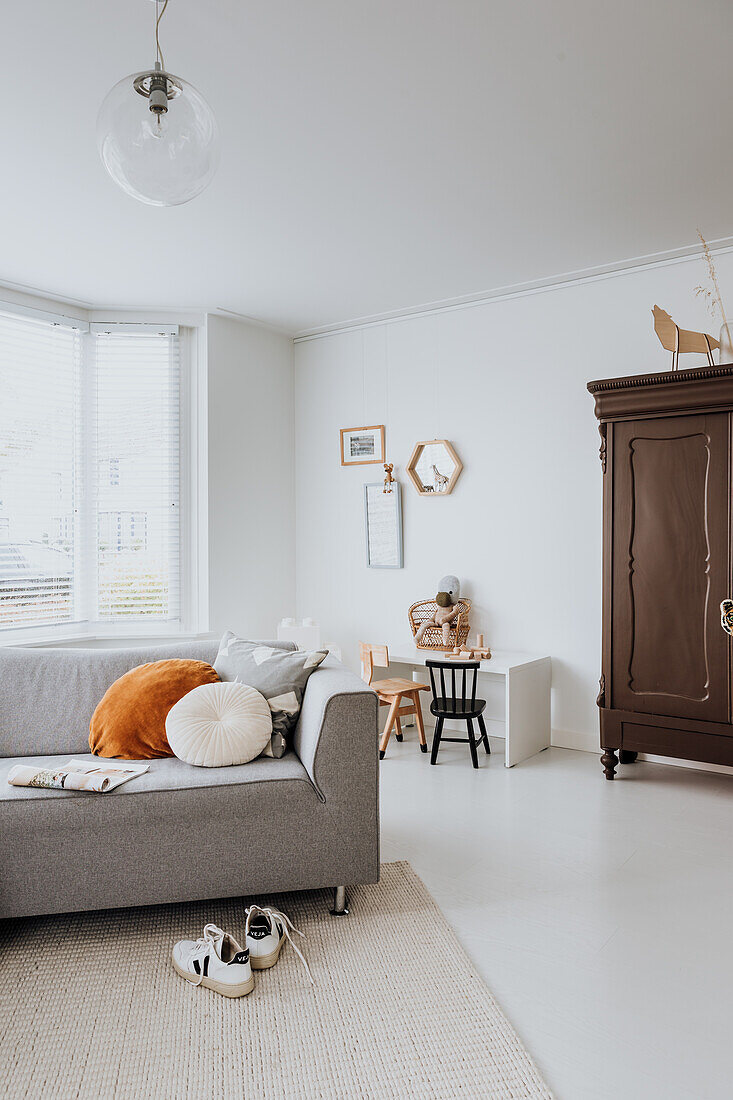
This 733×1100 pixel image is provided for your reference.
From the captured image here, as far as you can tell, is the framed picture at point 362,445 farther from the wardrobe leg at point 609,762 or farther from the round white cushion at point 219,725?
the round white cushion at point 219,725

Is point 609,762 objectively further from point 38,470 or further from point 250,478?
point 38,470

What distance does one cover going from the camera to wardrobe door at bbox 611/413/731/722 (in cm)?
329

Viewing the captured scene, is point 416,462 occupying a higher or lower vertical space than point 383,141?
lower

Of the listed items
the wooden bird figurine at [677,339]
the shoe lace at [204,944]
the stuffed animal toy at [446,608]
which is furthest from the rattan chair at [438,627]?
the shoe lace at [204,944]

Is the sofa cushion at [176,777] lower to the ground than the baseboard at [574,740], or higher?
higher

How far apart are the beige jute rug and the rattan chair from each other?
7.07 ft

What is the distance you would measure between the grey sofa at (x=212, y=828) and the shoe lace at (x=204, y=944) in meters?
0.13

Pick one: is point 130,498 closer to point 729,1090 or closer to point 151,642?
point 151,642

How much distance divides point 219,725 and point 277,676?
298 mm

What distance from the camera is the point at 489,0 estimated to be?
2.02 metres

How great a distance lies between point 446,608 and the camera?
171 inches

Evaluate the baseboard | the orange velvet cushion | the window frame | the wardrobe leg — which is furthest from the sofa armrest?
the window frame

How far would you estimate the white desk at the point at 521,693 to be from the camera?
3820 mm

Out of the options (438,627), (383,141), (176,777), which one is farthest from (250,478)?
(176,777)
